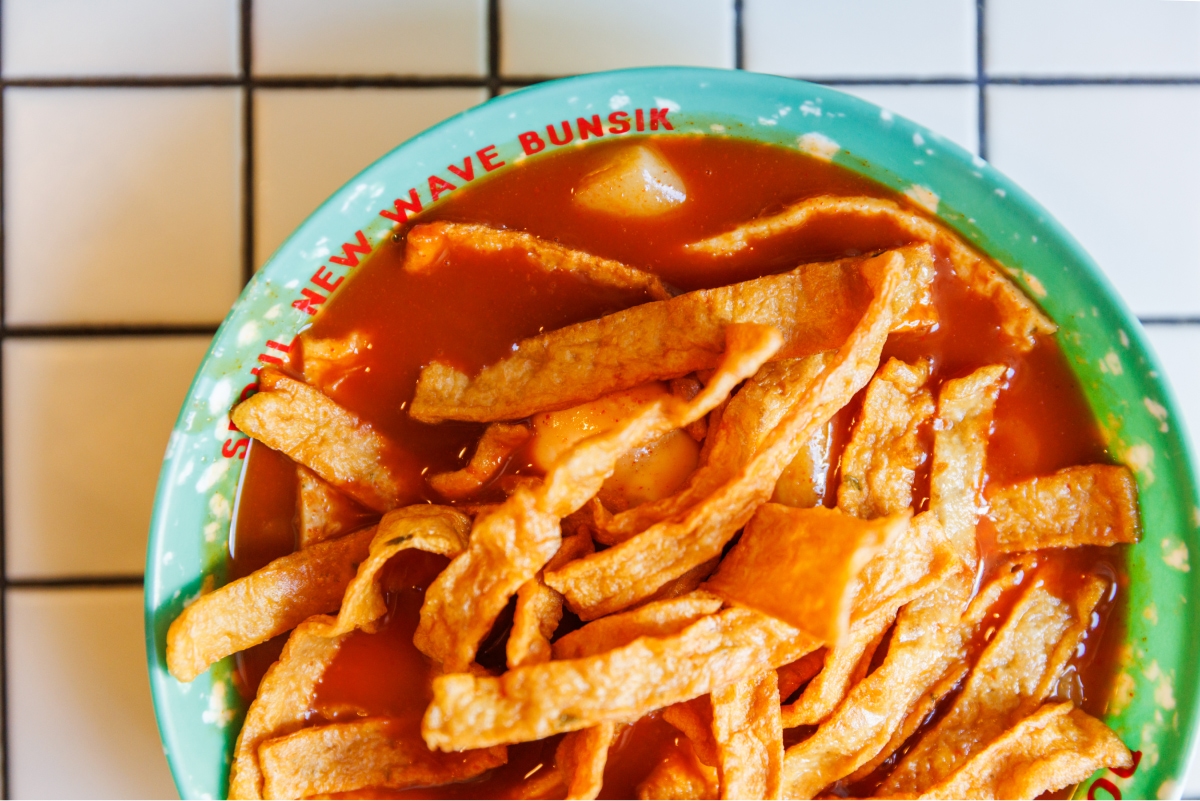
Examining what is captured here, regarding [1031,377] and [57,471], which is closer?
[1031,377]

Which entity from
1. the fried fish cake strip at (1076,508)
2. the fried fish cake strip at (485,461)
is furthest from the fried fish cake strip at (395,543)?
the fried fish cake strip at (1076,508)

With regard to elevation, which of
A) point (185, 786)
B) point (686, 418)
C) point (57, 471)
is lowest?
point (185, 786)

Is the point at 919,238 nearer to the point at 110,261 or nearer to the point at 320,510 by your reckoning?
the point at 320,510

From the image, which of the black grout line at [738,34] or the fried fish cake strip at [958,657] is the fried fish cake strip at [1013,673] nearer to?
the fried fish cake strip at [958,657]

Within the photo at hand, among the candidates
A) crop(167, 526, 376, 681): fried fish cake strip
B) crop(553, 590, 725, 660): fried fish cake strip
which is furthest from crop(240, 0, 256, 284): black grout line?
crop(553, 590, 725, 660): fried fish cake strip

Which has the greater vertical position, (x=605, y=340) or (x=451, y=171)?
(x=451, y=171)

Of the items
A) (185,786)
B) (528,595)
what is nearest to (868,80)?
(528,595)

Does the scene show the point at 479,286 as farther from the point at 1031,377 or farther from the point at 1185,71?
the point at 1185,71

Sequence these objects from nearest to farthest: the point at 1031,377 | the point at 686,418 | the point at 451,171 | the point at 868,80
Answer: the point at 686,418 → the point at 451,171 → the point at 1031,377 → the point at 868,80
